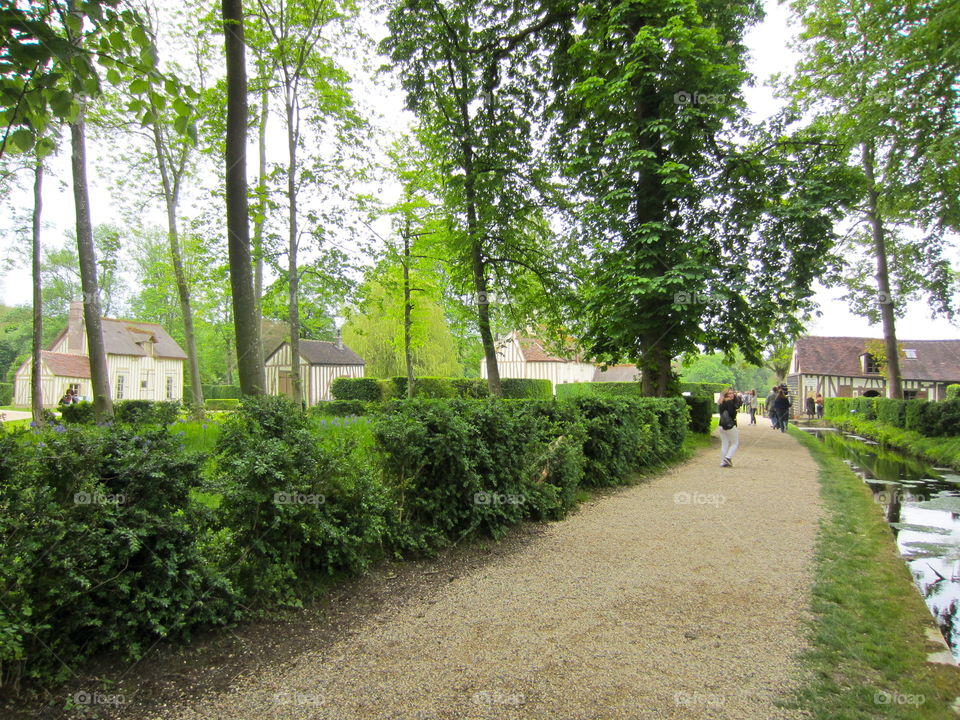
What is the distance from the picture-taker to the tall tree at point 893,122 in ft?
38.8

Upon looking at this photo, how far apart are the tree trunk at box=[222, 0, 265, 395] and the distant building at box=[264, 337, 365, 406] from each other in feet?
95.5

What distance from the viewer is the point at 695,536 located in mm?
6363

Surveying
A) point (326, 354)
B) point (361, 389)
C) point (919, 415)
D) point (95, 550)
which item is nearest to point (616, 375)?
point (326, 354)

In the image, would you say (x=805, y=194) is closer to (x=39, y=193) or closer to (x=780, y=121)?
(x=780, y=121)

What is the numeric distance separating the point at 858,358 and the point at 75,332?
58.8 m

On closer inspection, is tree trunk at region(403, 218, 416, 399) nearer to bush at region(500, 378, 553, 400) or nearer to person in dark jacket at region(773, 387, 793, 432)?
bush at region(500, 378, 553, 400)

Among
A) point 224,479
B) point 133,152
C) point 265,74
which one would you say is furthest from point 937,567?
point 133,152

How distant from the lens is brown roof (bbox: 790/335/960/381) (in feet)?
139

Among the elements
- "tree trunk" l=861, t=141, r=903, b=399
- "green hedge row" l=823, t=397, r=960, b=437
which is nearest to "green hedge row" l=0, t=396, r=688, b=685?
"green hedge row" l=823, t=397, r=960, b=437

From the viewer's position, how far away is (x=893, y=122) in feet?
42.8

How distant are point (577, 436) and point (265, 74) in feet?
39.9

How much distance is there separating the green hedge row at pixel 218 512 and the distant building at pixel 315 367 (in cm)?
3123

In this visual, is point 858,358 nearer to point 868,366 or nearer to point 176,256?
point 868,366

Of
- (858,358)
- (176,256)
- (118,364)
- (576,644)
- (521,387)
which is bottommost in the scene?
(576,644)
